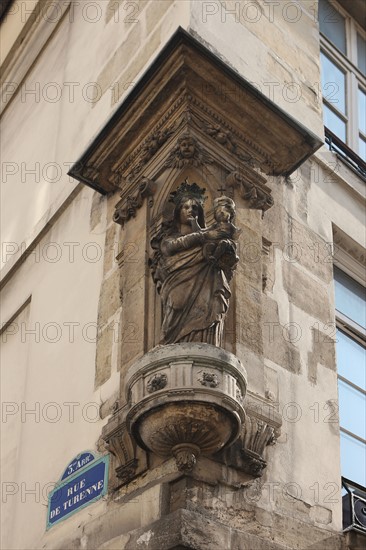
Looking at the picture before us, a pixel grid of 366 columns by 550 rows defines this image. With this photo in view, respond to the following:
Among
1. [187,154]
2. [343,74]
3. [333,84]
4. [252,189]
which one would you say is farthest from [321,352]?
[343,74]

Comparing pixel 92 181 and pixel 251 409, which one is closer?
pixel 251 409

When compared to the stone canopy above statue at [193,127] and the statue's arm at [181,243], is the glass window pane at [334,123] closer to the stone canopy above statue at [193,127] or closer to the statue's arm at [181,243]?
the stone canopy above statue at [193,127]

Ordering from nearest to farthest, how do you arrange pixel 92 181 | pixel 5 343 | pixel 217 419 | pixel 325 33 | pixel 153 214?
1. pixel 217 419
2. pixel 153 214
3. pixel 92 181
4. pixel 5 343
5. pixel 325 33

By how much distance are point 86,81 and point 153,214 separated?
218 centimetres

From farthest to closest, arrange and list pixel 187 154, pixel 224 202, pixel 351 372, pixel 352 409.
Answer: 1. pixel 351 372
2. pixel 352 409
3. pixel 187 154
4. pixel 224 202

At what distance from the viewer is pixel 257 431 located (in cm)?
554

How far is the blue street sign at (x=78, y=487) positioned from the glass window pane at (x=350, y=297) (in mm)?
2111

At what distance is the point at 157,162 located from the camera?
6.48 meters

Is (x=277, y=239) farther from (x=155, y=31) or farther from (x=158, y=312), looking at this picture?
(x=155, y=31)

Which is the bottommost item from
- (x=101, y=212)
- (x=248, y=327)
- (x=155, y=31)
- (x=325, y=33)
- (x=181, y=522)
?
(x=181, y=522)

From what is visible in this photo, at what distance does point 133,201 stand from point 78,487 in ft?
5.38

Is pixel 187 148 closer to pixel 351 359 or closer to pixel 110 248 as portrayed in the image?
pixel 110 248

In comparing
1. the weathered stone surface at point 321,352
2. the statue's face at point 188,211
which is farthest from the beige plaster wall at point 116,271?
the statue's face at point 188,211

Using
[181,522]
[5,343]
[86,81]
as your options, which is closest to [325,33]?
[86,81]
